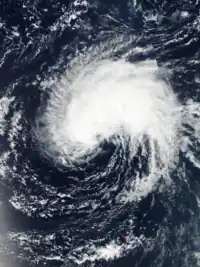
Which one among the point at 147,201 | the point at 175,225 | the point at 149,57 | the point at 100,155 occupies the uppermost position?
the point at 149,57

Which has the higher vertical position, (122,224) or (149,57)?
(149,57)

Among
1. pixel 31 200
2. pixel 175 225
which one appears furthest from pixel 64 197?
pixel 175 225

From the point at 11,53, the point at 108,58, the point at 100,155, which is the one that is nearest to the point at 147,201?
the point at 100,155

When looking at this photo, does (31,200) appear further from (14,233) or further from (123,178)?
(123,178)

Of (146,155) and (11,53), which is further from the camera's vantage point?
(146,155)

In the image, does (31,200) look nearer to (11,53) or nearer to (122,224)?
(122,224)

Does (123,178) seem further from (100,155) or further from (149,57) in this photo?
(149,57)

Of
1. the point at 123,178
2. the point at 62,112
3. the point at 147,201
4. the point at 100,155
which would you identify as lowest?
the point at 147,201

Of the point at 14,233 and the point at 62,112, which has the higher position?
the point at 62,112
